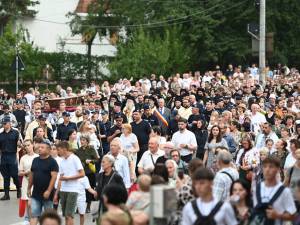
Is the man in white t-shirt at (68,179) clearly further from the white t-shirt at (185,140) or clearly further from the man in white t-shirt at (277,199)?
the man in white t-shirt at (277,199)

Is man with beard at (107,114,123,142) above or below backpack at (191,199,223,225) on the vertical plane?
above

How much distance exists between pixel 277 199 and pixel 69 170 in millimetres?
5821

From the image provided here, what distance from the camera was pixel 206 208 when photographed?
1112 cm

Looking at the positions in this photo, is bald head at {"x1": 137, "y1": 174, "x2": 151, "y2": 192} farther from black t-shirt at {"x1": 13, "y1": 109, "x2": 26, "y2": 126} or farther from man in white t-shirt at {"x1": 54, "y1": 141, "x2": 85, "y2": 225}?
black t-shirt at {"x1": 13, "y1": 109, "x2": 26, "y2": 126}

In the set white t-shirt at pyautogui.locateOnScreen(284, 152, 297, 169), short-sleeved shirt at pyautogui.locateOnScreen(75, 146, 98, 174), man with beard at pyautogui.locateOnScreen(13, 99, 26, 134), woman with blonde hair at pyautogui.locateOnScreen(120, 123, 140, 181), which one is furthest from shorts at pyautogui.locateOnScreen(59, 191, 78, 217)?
man with beard at pyautogui.locateOnScreen(13, 99, 26, 134)

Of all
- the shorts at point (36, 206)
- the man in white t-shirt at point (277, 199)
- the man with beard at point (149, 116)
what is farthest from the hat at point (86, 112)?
the man in white t-shirt at point (277, 199)

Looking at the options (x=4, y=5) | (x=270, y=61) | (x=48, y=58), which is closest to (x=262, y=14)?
(x=270, y=61)

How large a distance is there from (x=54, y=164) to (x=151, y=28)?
43260mm

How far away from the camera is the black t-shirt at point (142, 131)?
23094mm

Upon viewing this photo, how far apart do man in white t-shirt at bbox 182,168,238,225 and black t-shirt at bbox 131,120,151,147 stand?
11.9 metres

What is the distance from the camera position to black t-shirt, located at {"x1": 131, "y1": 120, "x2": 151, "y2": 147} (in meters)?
23.1

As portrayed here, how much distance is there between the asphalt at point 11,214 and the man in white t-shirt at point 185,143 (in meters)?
2.37

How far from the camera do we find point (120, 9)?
2453 inches

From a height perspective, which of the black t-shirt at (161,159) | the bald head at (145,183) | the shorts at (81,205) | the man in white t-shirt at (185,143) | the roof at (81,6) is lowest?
the shorts at (81,205)
